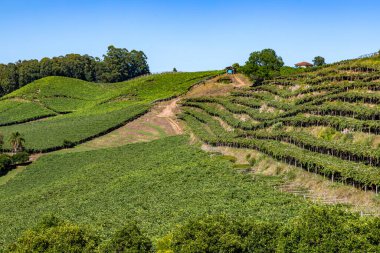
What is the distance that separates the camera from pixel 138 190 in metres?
67.8

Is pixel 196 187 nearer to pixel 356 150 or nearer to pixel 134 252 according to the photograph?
pixel 356 150

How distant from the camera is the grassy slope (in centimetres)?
5147

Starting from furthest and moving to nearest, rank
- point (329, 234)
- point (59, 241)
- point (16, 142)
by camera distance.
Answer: point (16, 142) → point (59, 241) → point (329, 234)

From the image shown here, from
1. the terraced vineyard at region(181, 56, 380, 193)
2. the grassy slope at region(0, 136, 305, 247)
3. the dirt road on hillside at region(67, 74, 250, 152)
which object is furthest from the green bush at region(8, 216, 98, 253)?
the dirt road on hillside at region(67, 74, 250, 152)

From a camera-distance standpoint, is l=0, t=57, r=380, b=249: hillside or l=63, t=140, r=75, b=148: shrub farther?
l=63, t=140, r=75, b=148: shrub

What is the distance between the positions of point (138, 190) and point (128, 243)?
32491 mm

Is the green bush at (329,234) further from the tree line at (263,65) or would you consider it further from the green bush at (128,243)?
the tree line at (263,65)

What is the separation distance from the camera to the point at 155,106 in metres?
139

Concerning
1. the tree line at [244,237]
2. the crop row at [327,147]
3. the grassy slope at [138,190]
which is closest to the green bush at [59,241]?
the tree line at [244,237]

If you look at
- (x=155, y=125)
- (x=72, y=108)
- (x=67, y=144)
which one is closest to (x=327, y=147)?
(x=155, y=125)

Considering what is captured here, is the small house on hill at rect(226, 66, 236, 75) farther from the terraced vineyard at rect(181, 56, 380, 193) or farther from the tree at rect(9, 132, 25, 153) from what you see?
the tree at rect(9, 132, 25, 153)

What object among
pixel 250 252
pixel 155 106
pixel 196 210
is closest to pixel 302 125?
pixel 196 210

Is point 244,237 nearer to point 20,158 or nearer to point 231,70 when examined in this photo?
point 20,158

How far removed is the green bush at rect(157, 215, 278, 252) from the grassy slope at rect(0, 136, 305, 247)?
9325 millimetres
